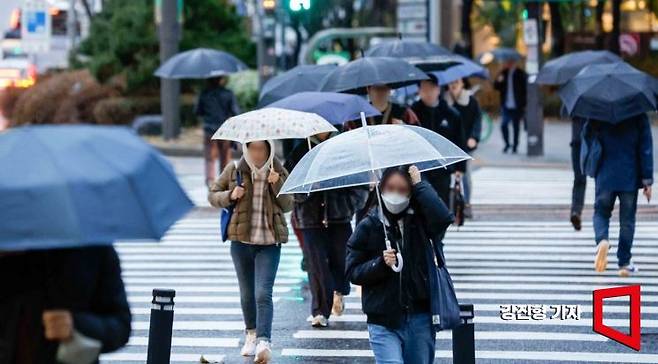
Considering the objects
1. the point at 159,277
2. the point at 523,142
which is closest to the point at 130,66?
the point at 523,142

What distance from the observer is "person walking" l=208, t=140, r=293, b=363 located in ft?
31.5

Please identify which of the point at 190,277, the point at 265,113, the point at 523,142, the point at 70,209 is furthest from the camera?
the point at 523,142

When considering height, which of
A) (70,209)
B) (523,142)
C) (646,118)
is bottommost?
(523,142)

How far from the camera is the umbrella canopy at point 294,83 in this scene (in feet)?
44.0

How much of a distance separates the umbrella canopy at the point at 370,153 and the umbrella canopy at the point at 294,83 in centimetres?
535

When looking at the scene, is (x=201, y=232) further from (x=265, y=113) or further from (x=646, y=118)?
(x=265, y=113)

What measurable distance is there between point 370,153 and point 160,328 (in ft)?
6.60

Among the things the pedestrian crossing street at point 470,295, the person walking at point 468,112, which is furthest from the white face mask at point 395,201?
the person walking at point 468,112

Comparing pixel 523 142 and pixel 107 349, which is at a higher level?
pixel 107 349

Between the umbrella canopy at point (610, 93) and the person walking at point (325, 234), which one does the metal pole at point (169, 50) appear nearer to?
the umbrella canopy at point (610, 93)

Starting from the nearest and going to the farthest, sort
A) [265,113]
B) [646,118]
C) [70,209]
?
1. [70,209]
2. [265,113]
3. [646,118]

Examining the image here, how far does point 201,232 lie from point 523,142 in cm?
1500

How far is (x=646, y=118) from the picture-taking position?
12.6 metres

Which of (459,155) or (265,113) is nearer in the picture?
(459,155)
